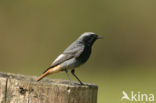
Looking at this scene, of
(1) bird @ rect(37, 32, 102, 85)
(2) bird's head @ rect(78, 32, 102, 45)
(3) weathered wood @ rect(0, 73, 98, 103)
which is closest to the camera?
(3) weathered wood @ rect(0, 73, 98, 103)

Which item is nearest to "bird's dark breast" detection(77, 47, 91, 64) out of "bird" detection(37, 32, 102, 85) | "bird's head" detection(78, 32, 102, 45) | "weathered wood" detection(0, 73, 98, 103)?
"bird" detection(37, 32, 102, 85)

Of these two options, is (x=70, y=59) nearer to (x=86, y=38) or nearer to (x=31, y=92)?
(x=86, y=38)

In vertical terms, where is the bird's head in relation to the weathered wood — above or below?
above

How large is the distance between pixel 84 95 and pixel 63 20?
413 inches

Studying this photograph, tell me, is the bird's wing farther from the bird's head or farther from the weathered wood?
the weathered wood

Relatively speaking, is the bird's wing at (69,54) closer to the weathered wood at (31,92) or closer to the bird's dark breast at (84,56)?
the bird's dark breast at (84,56)

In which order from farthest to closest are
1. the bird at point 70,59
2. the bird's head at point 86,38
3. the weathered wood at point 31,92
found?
the bird's head at point 86,38, the bird at point 70,59, the weathered wood at point 31,92

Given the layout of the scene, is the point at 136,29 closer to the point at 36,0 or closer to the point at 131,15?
the point at 131,15

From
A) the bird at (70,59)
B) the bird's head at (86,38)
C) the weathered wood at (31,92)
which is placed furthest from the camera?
the bird's head at (86,38)

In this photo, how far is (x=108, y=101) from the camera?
37.4ft

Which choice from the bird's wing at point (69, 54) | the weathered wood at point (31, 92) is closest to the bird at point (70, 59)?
the bird's wing at point (69, 54)

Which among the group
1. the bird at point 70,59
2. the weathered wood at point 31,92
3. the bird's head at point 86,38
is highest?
the bird's head at point 86,38

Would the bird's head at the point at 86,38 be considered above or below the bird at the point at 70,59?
above

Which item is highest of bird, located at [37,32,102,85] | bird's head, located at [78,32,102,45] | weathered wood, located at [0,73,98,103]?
bird's head, located at [78,32,102,45]
